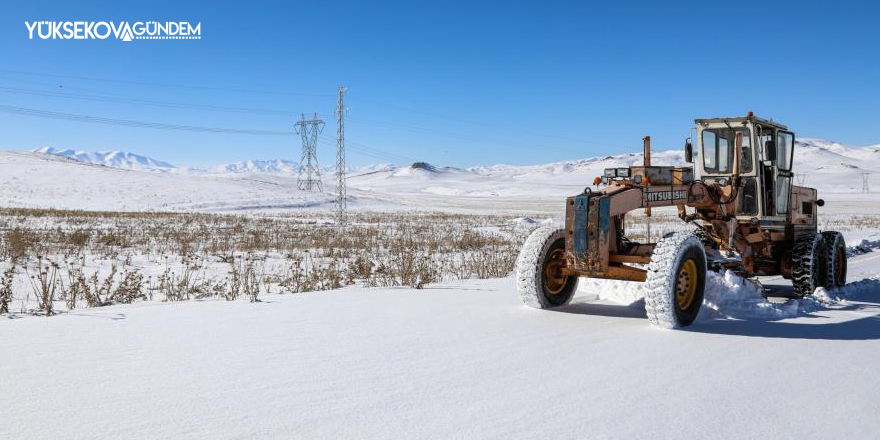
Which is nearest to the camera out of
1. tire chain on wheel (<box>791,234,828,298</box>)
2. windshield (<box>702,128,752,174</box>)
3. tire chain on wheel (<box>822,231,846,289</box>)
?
tire chain on wheel (<box>791,234,828,298</box>)

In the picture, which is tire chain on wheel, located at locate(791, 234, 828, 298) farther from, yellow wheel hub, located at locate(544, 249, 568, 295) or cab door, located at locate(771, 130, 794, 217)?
yellow wheel hub, located at locate(544, 249, 568, 295)

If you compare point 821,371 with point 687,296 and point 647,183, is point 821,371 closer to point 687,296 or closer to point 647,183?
point 687,296

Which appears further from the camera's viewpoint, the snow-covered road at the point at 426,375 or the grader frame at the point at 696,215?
the grader frame at the point at 696,215

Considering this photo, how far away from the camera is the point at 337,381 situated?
3.52 meters

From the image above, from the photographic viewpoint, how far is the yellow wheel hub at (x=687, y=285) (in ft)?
18.3

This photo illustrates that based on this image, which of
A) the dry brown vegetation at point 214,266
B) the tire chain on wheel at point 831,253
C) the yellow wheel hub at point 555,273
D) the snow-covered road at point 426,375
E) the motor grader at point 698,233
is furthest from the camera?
the tire chain on wheel at point 831,253

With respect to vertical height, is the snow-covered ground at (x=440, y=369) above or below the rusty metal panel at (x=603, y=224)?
below

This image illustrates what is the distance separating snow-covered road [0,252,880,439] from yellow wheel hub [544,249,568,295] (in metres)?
0.50

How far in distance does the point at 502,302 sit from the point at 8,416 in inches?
173

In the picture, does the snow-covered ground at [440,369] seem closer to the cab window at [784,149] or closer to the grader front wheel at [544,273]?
the grader front wheel at [544,273]

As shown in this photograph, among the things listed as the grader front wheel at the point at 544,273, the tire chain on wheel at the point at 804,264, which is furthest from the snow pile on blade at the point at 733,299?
the grader front wheel at the point at 544,273

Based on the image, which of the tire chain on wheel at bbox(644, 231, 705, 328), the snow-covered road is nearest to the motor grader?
the tire chain on wheel at bbox(644, 231, 705, 328)

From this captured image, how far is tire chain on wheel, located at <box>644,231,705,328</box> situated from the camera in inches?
200

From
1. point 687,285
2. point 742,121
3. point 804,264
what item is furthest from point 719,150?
point 687,285
